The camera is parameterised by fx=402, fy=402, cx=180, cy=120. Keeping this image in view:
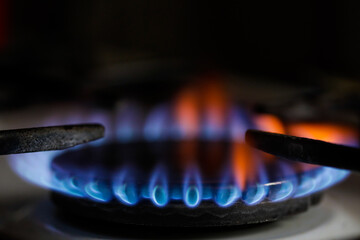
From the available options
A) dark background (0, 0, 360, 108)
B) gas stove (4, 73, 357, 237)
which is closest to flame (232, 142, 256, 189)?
gas stove (4, 73, 357, 237)

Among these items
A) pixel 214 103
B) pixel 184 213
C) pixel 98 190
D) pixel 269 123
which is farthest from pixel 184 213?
pixel 214 103

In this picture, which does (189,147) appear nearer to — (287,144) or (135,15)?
(287,144)

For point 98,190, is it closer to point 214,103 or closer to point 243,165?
point 243,165

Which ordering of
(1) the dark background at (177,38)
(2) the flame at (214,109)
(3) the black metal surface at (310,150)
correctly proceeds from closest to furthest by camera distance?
(3) the black metal surface at (310,150), (2) the flame at (214,109), (1) the dark background at (177,38)

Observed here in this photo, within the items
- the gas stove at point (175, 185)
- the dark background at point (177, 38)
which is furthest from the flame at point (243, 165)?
the dark background at point (177, 38)

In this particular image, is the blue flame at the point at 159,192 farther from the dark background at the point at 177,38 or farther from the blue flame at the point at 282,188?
the dark background at the point at 177,38

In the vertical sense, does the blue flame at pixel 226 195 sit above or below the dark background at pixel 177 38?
below
